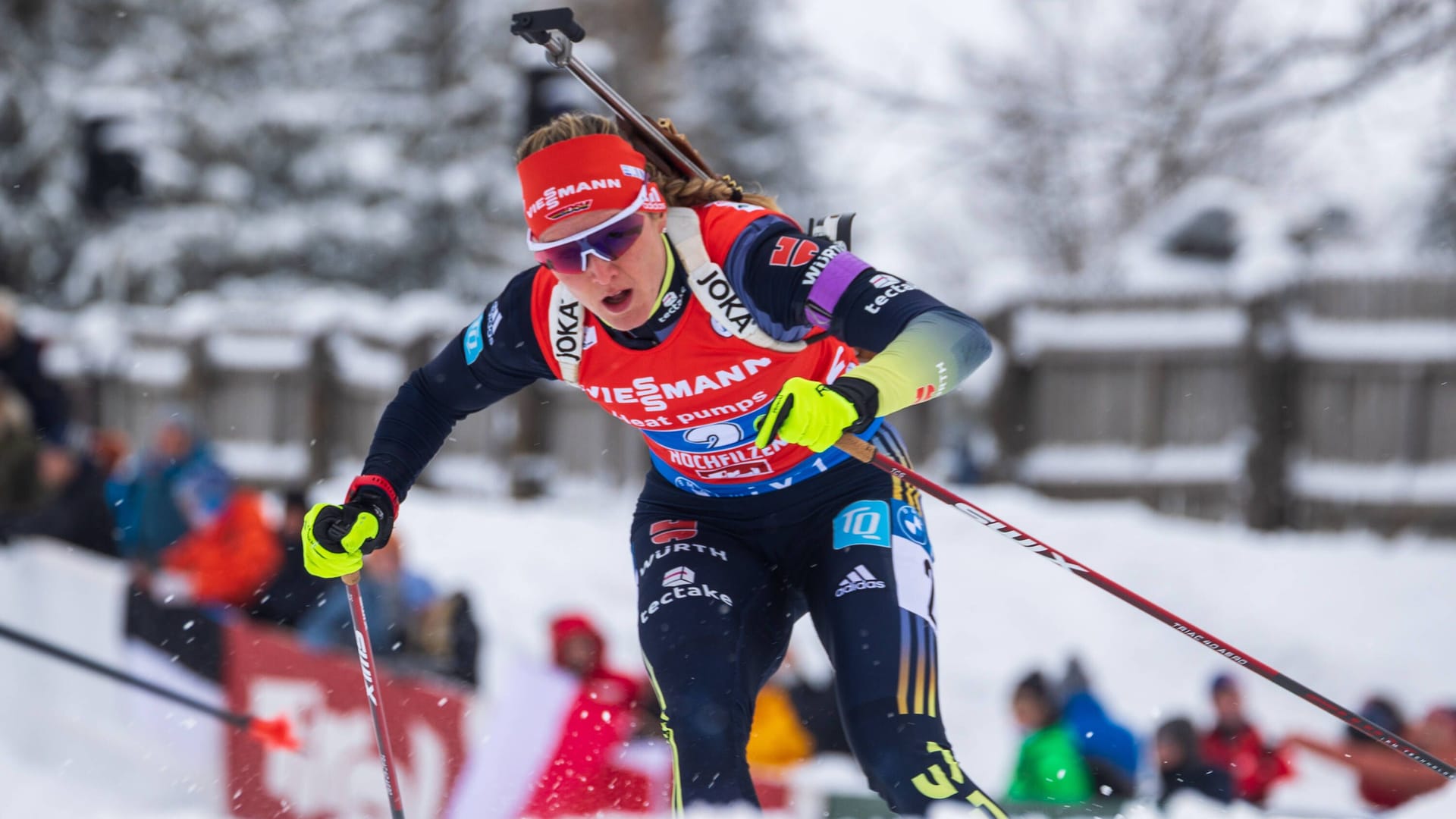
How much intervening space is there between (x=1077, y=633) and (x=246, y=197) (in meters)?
16.9

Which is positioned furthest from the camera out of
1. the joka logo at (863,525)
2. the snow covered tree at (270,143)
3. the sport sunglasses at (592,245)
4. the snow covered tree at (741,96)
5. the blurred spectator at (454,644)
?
the snow covered tree at (741,96)

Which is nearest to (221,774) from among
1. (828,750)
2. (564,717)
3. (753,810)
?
(564,717)

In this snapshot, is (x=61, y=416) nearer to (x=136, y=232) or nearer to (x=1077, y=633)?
(x=1077, y=633)

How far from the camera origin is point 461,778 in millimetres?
5137

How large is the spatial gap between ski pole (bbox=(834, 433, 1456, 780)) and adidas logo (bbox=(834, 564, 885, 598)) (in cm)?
24

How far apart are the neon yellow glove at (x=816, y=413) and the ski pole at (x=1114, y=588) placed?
0.34 ft

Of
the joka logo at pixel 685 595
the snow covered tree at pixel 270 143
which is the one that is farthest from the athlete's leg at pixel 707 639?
the snow covered tree at pixel 270 143

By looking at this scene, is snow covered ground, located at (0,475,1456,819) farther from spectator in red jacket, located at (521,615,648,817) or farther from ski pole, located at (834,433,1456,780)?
ski pole, located at (834,433,1456,780)

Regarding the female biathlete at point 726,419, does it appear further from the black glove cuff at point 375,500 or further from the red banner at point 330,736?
the red banner at point 330,736

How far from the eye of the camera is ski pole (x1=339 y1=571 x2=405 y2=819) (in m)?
3.39

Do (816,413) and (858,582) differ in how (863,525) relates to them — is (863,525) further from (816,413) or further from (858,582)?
(816,413)

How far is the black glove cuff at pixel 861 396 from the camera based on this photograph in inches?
110

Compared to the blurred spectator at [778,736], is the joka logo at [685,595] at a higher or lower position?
higher

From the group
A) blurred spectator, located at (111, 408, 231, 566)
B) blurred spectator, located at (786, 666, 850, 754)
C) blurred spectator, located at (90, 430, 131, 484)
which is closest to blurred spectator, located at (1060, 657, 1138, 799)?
blurred spectator, located at (786, 666, 850, 754)
